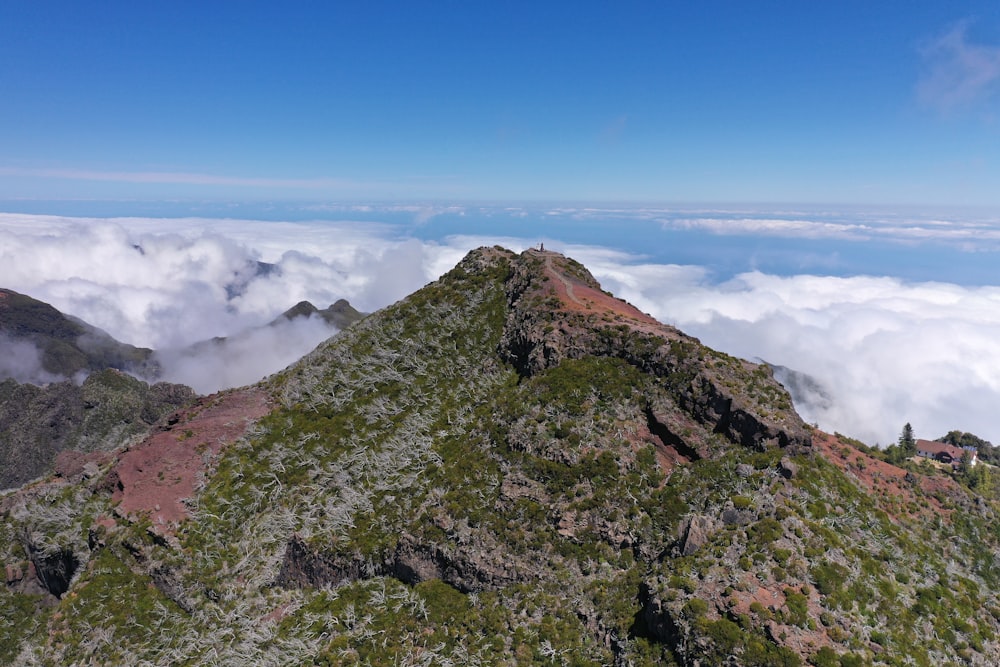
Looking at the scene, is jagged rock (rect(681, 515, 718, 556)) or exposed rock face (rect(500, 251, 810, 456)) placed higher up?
exposed rock face (rect(500, 251, 810, 456))

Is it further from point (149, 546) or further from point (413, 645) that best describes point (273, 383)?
point (413, 645)

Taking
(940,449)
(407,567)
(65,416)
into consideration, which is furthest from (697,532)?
(65,416)

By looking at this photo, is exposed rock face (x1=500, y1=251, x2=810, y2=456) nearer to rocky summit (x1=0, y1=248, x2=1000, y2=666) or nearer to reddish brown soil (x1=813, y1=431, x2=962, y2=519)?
rocky summit (x1=0, y1=248, x2=1000, y2=666)

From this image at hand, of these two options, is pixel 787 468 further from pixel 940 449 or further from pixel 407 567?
pixel 940 449

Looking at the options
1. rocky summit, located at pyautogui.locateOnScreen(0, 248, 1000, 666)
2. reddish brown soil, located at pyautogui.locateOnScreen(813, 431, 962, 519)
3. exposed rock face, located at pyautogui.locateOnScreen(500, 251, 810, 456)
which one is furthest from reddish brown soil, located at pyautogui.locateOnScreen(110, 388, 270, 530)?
reddish brown soil, located at pyautogui.locateOnScreen(813, 431, 962, 519)

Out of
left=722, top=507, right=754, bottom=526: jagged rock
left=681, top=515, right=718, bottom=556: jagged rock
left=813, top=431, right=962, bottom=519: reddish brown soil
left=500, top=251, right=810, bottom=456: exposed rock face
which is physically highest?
left=500, top=251, right=810, bottom=456: exposed rock face

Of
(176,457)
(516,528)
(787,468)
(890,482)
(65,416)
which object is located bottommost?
(65,416)
